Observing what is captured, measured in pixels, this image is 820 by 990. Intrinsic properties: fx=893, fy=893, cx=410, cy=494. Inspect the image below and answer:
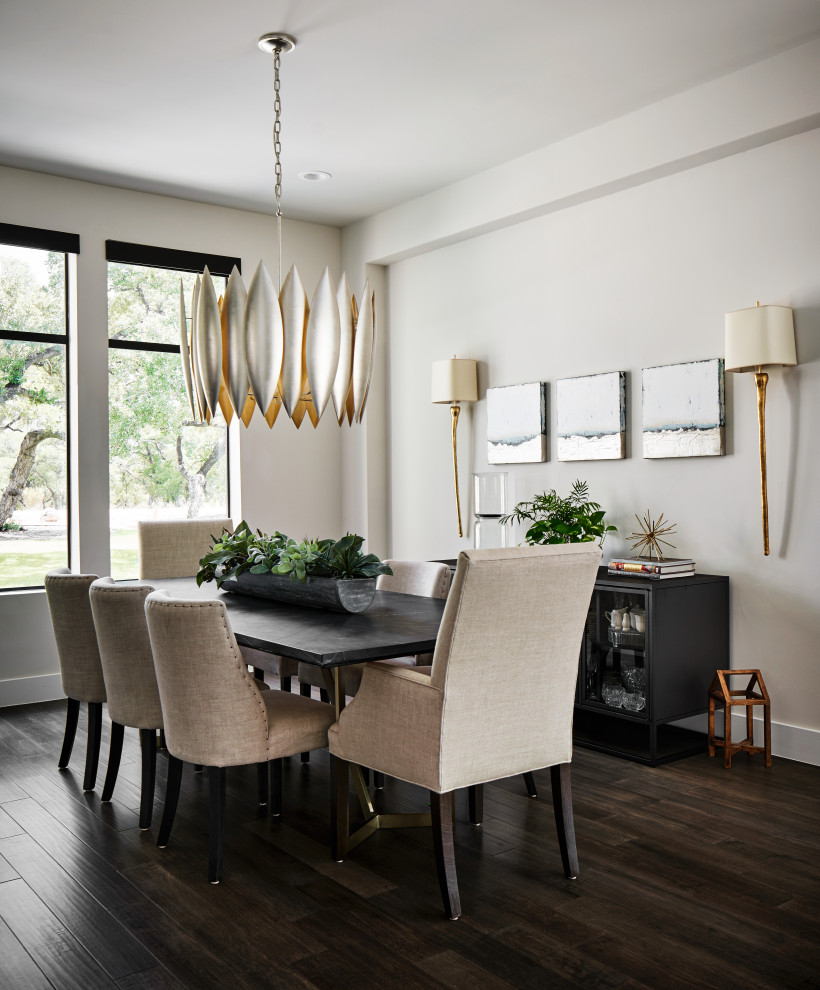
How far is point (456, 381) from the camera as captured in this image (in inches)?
203

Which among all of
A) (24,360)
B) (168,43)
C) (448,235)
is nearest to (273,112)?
(168,43)

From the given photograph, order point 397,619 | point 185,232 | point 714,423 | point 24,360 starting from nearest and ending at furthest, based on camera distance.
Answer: point 397,619
point 714,423
point 24,360
point 185,232

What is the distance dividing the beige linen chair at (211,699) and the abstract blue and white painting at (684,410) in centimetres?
230

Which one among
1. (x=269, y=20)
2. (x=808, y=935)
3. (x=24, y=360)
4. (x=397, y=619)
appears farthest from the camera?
(x=24, y=360)

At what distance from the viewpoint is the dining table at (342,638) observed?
2.50m

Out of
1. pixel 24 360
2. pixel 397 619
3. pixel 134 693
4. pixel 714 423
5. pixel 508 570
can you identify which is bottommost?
pixel 134 693

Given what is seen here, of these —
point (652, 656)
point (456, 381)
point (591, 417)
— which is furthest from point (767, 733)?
point (456, 381)

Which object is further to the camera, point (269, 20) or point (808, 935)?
point (269, 20)

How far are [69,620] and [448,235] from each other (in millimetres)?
3109

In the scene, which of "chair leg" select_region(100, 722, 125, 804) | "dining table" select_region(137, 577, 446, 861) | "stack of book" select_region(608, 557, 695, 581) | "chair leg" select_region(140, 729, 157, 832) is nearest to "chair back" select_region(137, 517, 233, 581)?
"dining table" select_region(137, 577, 446, 861)

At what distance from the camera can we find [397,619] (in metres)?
3.03

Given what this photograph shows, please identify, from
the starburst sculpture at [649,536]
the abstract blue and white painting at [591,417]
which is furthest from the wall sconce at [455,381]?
the starburst sculpture at [649,536]

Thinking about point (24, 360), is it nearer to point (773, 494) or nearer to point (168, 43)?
point (168, 43)

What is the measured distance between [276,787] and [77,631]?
3.30ft
